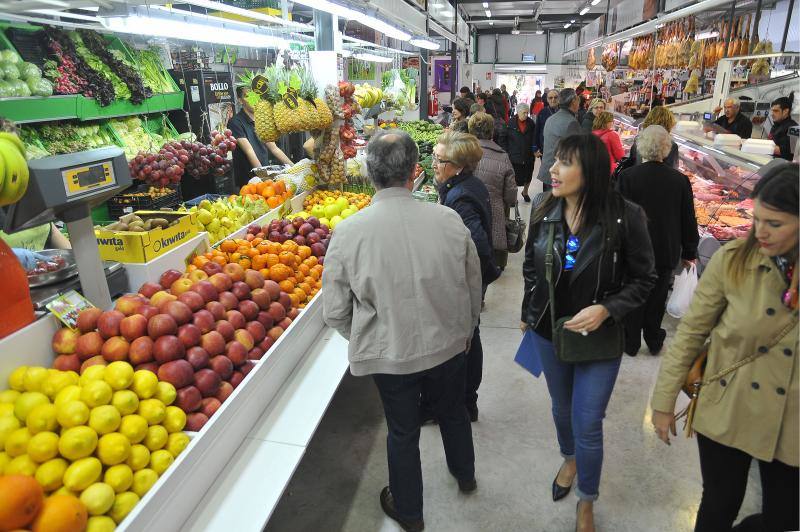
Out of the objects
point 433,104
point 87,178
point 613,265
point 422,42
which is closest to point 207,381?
point 87,178

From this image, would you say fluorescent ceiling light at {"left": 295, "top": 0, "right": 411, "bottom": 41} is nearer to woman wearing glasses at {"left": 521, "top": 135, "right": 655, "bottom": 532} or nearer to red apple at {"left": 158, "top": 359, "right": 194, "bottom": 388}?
woman wearing glasses at {"left": 521, "top": 135, "right": 655, "bottom": 532}

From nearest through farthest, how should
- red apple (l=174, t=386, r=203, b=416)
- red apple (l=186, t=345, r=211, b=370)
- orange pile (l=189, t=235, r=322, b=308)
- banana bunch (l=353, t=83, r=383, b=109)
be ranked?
red apple (l=174, t=386, r=203, b=416) < red apple (l=186, t=345, r=211, b=370) < orange pile (l=189, t=235, r=322, b=308) < banana bunch (l=353, t=83, r=383, b=109)

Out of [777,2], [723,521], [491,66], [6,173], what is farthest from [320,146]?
[491,66]

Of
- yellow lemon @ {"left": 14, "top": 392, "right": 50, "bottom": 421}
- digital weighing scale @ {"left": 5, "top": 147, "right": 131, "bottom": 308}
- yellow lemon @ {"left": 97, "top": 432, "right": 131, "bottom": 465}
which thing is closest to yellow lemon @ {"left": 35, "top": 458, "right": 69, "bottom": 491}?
yellow lemon @ {"left": 97, "top": 432, "right": 131, "bottom": 465}

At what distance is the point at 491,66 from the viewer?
2567 centimetres

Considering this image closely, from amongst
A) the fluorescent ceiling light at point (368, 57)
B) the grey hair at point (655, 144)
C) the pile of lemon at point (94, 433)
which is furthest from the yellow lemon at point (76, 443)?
the fluorescent ceiling light at point (368, 57)

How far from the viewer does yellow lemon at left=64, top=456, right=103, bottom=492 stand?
1.61 metres

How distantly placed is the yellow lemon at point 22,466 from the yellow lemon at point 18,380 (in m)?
0.33

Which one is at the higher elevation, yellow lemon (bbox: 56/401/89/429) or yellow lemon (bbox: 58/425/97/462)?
yellow lemon (bbox: 56/401/89/429)

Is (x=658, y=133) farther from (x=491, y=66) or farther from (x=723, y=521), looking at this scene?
(x=491, y=66)

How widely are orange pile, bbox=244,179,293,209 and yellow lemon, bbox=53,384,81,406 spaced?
262 cm

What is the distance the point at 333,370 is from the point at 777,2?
11.3 meters

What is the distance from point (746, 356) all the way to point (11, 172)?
2.32m

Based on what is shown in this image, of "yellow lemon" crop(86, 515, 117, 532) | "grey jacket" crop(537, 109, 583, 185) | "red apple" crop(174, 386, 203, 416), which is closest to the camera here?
"yellow lemon" crop(86, 515, 117, 532)
